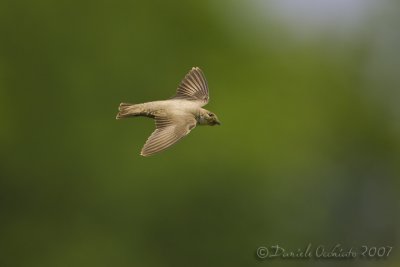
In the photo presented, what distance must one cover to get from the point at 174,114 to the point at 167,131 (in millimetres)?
428

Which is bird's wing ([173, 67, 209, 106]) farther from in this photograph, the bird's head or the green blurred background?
the green blurred background

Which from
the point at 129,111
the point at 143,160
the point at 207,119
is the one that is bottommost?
the point at 143,160

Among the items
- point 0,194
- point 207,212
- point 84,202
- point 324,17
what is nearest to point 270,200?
point 207,212

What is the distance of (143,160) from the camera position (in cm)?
1678

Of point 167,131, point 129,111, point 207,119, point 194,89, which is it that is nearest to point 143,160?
point 194,89

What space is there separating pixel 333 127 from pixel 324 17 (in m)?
3.77

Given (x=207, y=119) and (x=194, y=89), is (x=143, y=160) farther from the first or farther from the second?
(x=207, y=119)

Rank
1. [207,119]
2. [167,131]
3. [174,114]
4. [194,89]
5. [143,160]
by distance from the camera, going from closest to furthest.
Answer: [167,131], [174,114], [207,119], [194,89], [143,160]

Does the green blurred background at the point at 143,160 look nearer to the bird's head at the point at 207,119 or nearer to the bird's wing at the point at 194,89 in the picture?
the bird's wing at the point at 194,89

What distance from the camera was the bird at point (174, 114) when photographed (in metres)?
7.14

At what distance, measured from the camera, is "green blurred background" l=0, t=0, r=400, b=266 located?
55.3ft

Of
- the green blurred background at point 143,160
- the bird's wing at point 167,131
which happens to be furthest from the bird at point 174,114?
the green blurred background at point 143,160

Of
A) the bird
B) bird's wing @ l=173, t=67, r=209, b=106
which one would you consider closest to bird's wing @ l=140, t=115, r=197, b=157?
the bird

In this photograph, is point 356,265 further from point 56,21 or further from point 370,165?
point 56,21
